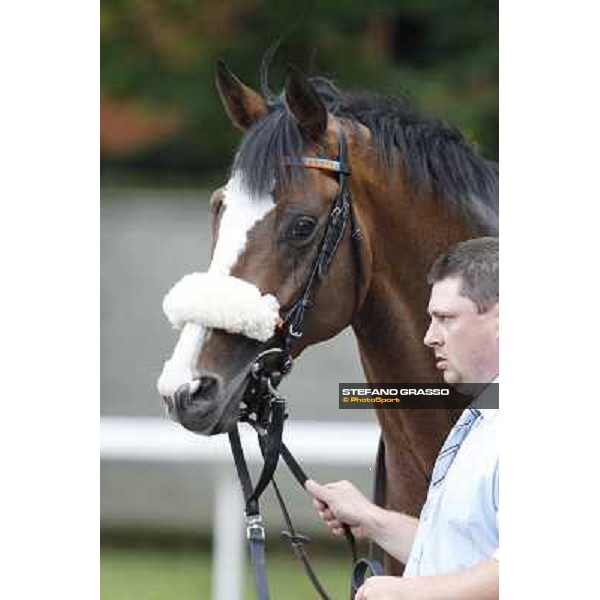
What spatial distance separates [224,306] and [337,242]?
0.82 ft

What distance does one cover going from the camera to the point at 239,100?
2580 mm

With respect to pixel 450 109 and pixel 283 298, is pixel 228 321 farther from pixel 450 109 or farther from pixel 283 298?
pixel 450 109

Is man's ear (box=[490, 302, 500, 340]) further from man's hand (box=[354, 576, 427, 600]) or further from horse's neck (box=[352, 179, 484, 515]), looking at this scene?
man's hand (box=[354, 576, 427, 600])

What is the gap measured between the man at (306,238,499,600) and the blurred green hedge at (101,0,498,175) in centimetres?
40

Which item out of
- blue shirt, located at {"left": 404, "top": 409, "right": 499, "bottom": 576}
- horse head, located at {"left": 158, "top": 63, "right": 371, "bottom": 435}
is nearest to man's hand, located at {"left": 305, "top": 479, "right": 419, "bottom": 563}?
blue shirt, located at {"left": 404, "top": 409, "right": 499, "bottom": 576}

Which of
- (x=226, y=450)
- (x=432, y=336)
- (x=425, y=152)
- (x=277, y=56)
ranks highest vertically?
(x=277, y=56)

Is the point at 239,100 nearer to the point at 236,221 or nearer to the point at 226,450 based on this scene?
the point at 236,221

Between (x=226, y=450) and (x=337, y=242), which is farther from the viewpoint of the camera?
(x=226, y=450)

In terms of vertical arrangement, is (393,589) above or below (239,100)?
below

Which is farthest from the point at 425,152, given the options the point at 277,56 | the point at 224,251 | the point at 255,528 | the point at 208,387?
the point at 255,528

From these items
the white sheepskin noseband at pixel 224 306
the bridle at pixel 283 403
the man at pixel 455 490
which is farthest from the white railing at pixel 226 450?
the white sheepskin noseband at pixel 224 306

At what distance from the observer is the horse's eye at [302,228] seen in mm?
2445
